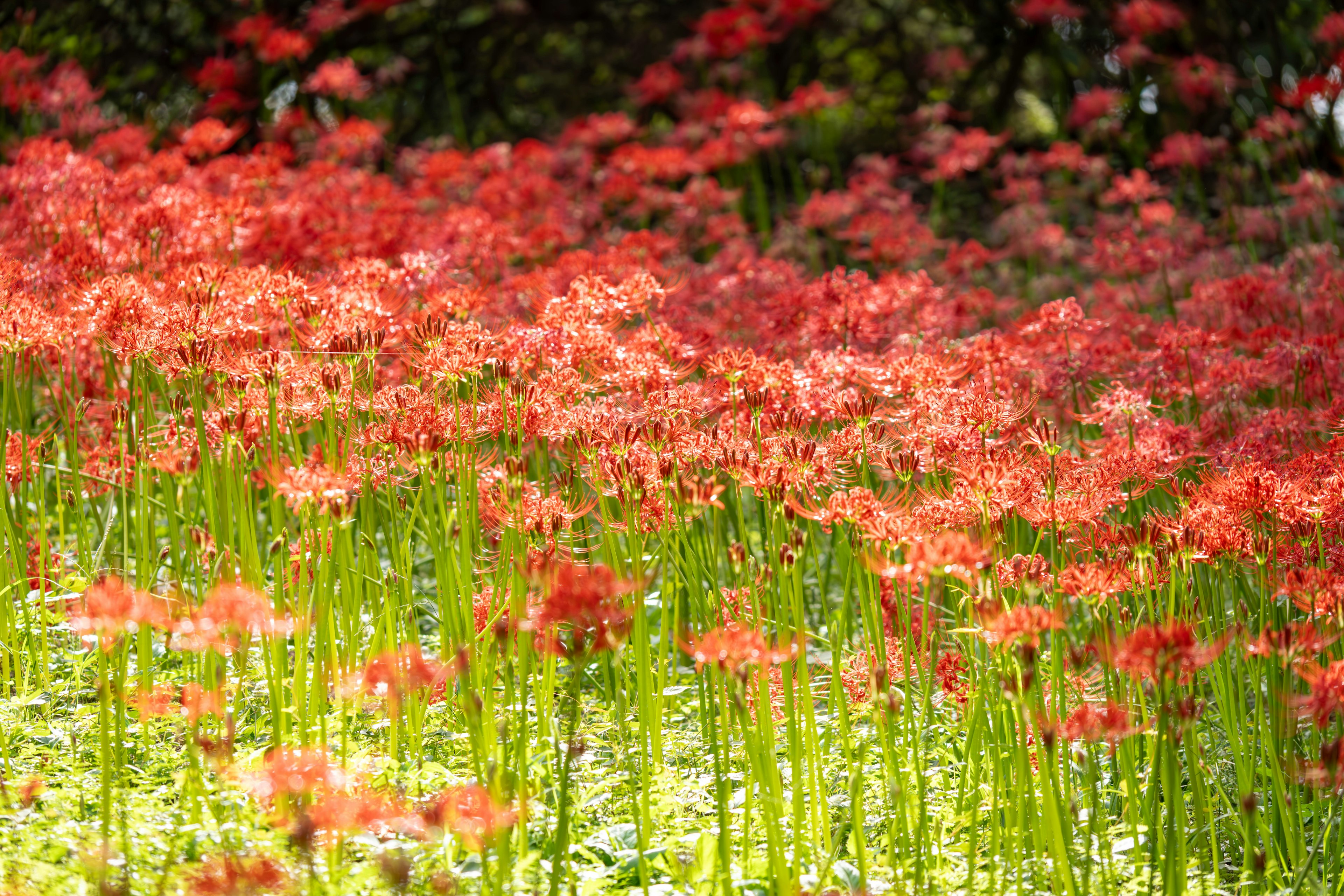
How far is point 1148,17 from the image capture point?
8.29 metres

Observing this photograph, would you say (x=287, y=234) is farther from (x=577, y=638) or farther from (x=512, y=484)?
(x=577, y=638)

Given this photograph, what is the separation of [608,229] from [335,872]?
6053 mm

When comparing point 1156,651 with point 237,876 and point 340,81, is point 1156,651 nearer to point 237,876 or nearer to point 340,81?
point 237,876

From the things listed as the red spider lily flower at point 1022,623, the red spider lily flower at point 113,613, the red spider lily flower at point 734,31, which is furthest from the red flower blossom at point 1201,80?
the red spider lily flower at point 113,613

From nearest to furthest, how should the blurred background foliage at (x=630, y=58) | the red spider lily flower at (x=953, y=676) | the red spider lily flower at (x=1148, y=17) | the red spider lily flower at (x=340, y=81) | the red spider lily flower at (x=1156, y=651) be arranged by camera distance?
1. the red spider lily flower at (x=1156, y=651)
2. the red spider lily flower at (x=953, y=676)
3. the red spider lily flower at (x=340, y=81)
4. the red spider lily flower at (x=1148, y=17)
5. the blurred background foliage at (x=630, y=58)

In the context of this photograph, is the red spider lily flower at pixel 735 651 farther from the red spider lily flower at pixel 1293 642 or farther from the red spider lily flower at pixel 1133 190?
the red spider lily flower at pixel 1133 190

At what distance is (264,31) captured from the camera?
8414mm

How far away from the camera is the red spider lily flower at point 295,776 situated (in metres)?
1.99

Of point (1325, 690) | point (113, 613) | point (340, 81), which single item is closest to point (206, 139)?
point (340, 81)

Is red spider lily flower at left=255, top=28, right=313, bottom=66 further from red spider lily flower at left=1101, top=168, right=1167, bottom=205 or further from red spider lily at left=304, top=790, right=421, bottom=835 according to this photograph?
red spider lily at left=304, top=790, right=421, bottom=835

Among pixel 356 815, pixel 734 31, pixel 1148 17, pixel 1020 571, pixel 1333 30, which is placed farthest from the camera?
pixel 734 31

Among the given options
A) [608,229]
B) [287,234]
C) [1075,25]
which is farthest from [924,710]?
[1075,25]

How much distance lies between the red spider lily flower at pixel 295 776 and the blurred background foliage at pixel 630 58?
7.36m

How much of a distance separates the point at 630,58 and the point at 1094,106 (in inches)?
174
